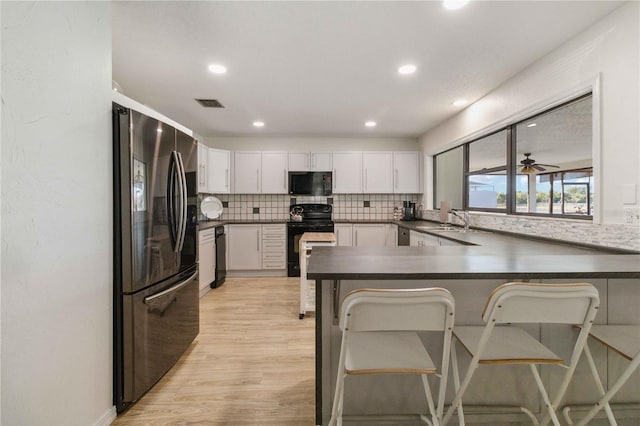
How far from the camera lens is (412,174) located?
491cm

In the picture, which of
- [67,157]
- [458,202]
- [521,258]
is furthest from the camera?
[458,202]

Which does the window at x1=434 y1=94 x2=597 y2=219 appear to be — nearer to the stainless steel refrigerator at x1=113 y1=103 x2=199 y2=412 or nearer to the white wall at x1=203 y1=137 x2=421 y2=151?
the white wall at x1=203 y1=137 x2=421 y2=151

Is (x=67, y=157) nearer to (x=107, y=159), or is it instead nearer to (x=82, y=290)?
(x=107, y=159)

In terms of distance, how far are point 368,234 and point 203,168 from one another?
2.83m

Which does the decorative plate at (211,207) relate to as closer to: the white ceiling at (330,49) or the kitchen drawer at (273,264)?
the kitchen drawer at (273,264)

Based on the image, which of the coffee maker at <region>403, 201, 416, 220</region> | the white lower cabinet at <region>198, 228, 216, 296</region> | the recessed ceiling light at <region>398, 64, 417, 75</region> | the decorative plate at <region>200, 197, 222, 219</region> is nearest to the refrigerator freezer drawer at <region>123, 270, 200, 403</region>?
the white lower cabinet at <region>198, 228, 216, 296</region>

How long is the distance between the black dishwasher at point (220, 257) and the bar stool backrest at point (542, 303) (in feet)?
12.3

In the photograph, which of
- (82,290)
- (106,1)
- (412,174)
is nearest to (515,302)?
(82,290)

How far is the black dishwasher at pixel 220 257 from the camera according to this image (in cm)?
408

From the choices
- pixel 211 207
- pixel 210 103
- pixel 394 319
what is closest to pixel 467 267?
pixel 394 319

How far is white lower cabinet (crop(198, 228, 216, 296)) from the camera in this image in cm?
359

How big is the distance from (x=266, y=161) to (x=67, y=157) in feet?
11.8

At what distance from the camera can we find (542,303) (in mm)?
1020

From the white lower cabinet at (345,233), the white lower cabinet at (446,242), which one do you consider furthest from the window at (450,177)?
the white lower cabinet at (345,233)
